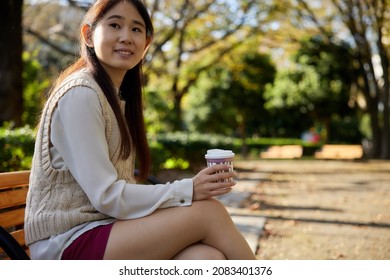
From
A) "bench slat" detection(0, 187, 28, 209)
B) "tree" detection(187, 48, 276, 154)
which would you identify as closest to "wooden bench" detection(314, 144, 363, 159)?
"tree" detection(187, 48, 276, 154)

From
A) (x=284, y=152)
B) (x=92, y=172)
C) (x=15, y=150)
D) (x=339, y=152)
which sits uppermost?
(x=92, y=172)

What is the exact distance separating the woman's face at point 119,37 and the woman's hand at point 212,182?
0.55 metres

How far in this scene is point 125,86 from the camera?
205cm

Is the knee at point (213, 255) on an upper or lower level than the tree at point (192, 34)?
lower

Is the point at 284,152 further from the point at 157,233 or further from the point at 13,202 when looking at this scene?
the point at 157,233

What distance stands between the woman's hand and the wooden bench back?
86 centimetres

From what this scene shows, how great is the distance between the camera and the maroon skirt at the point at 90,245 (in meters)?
1.53

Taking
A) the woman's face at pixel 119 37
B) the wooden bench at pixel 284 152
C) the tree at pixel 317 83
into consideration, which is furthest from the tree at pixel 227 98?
the woman's face at pixel 119 37

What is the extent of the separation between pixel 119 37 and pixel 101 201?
2.03ft

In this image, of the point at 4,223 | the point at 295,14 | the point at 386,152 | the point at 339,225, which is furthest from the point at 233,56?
the point at 4,223

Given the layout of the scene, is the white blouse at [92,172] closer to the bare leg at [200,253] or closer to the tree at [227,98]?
the bare leg at [200,253]

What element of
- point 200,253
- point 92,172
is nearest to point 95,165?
point 92,172

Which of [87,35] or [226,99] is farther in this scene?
[226,99]
